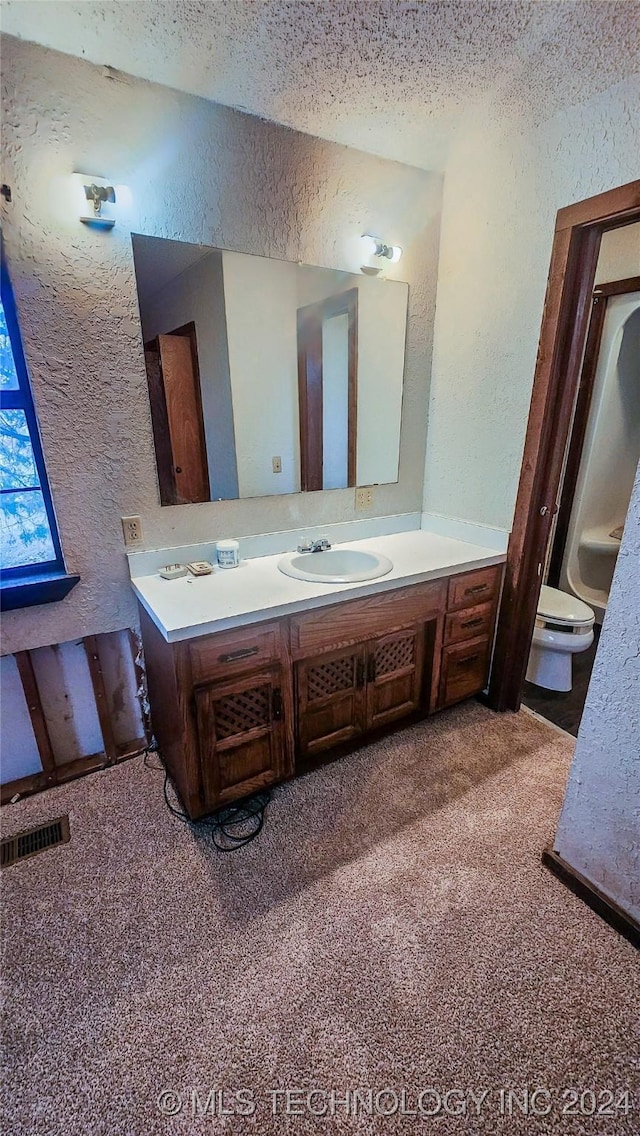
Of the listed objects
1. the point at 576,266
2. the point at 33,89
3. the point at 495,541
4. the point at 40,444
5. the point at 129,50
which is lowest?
the point at 495,541

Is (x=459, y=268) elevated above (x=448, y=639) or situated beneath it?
elevated above

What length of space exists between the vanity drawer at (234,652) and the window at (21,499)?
603mm

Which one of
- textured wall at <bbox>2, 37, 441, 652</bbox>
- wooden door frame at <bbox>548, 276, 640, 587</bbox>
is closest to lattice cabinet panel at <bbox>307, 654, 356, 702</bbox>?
textured wall at <bbox>2, 37, 441, 652</bbox>

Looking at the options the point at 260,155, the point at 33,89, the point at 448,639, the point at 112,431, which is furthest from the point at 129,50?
the point at 448,639

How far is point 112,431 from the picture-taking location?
1638 millimetres

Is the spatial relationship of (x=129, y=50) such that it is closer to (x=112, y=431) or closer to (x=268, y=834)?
(x=112, y=431)

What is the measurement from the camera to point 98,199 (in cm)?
141

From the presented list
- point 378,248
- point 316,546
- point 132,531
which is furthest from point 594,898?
point 378,248

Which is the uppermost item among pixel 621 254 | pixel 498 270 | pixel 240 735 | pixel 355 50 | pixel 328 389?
pixel 355 50

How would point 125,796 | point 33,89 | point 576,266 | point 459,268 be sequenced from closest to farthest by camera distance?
point 33,89 → point 576,266 → point 125,796 → point 459,268

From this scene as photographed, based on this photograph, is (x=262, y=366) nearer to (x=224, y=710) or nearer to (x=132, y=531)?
(x=132, y=531)

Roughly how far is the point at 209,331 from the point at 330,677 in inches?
53.9

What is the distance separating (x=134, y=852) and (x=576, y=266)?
A: 8.39ft

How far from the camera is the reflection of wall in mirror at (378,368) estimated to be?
81.3 inches
